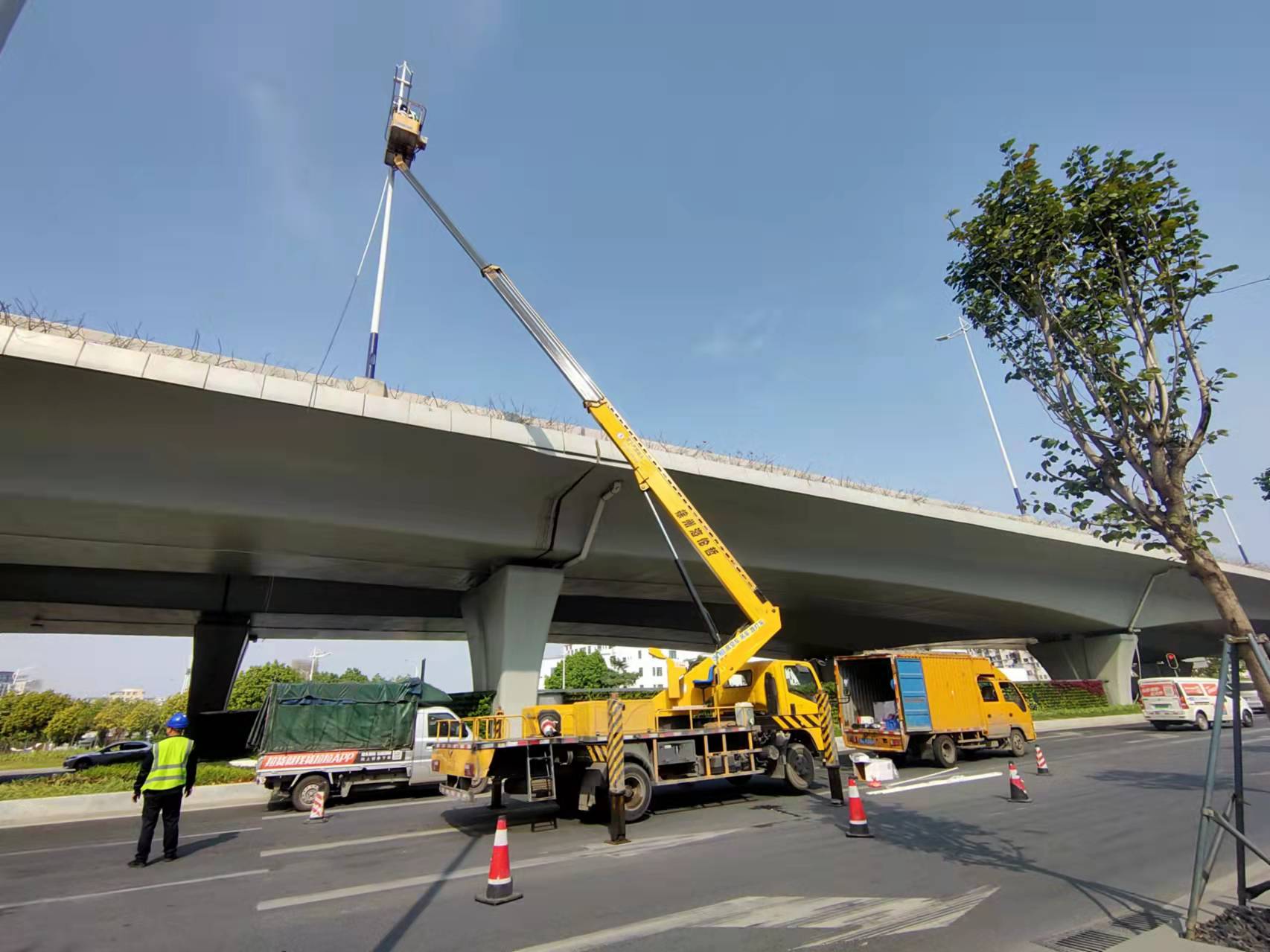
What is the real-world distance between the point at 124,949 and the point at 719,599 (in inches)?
1150

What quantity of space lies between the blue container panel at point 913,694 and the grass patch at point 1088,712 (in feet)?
64.2

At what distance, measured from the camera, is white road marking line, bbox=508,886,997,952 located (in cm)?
579

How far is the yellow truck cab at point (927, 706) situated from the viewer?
57.3ft

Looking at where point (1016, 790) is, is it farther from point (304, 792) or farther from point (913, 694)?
point (304, 792)

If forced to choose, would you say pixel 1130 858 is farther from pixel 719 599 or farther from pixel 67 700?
pixel 67 700

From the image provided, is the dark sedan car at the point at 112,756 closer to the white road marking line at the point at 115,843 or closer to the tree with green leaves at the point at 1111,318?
the white road marking line at the point at 115,843

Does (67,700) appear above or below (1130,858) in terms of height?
above

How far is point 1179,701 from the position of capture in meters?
27.4

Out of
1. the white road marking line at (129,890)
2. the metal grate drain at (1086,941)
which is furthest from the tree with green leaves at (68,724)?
the metal grate drain at (1086,941)

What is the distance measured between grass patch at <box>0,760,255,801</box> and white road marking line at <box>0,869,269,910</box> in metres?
8.82

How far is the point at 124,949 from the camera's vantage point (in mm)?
5980

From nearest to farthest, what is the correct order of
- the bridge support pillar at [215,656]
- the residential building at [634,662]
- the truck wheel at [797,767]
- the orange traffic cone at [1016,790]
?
the orange traffic cone at [1016,790]
the truck wheel at [797,767]
the bridge support pillar at [215,656]
the residential building at [634,662]

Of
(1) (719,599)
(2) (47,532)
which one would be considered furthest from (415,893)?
(1) (719,599)

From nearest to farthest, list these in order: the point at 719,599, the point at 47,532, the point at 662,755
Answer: the point at 662,755 < the point at 47,532 < the point at 719,599
